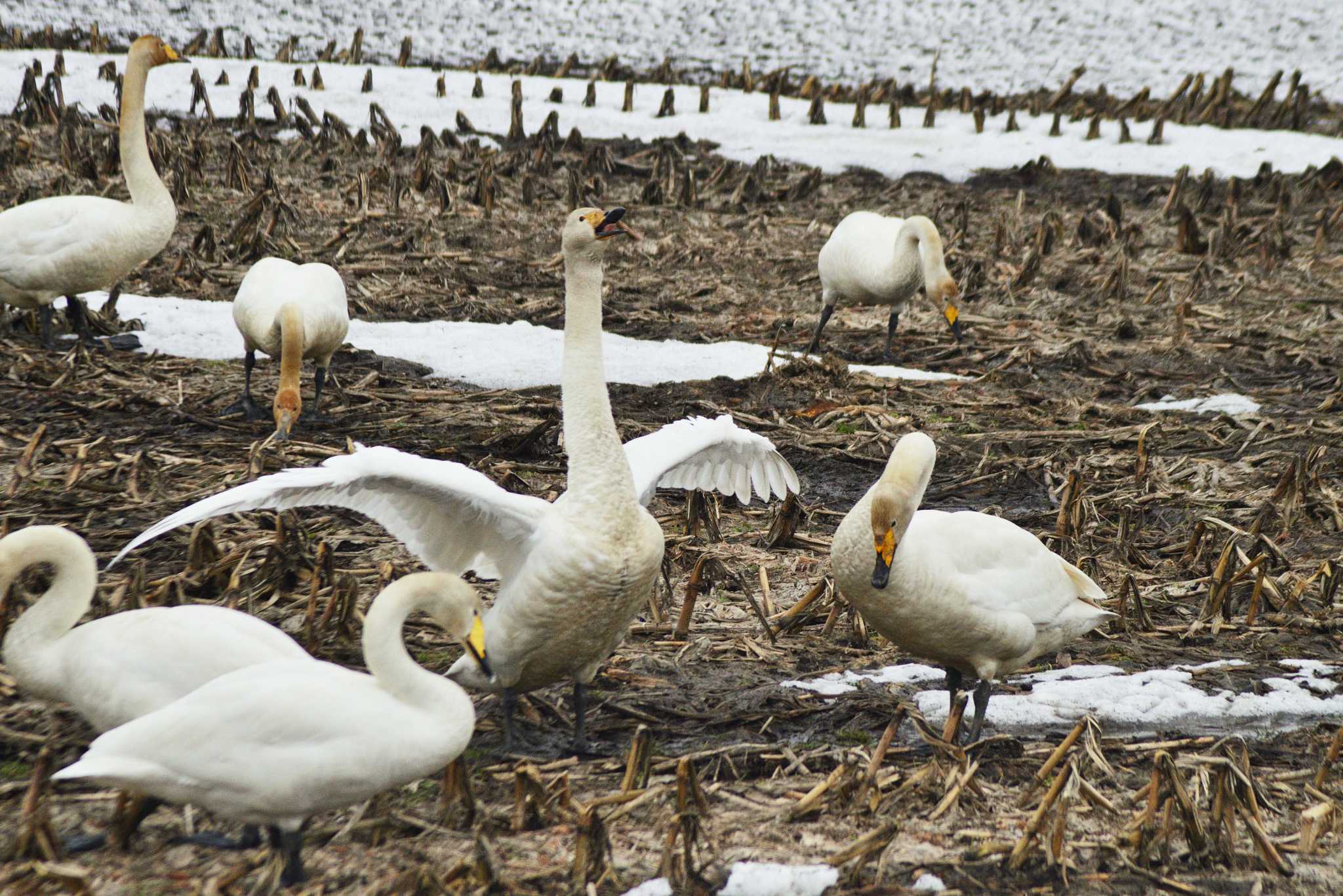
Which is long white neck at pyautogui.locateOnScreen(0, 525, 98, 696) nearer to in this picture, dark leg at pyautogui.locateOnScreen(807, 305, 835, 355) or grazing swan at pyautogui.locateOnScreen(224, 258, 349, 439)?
grazing swan at pyautogui.locateOnScreen(224, 258, 349, 439)

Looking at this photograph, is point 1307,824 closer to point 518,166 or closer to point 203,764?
point 203,764

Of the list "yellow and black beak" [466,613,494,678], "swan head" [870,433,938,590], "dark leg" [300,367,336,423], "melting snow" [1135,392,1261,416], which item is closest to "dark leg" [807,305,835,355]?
"melting snow" [1135,392,1261,416]

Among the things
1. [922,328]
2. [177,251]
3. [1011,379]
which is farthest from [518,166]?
[1011,379]

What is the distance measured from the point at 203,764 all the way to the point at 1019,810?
7.64ft

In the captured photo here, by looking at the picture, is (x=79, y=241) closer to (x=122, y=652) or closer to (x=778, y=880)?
(x=122, y=652)

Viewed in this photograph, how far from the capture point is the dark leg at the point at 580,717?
4422mm

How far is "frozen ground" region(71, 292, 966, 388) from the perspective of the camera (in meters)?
8.65

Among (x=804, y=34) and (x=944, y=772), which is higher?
(x=804, y=34)

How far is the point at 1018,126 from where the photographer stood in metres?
17.6

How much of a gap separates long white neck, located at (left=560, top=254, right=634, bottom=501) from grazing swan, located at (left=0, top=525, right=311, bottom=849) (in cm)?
107

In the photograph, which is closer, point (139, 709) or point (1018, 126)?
point (139, 709)

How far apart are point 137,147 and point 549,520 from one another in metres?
Answer: 6.17

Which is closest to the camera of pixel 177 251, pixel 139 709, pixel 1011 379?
Result: pixel 139 709

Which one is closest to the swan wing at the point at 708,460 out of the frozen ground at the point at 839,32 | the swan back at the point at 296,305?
the swan back at the point at 296,305
